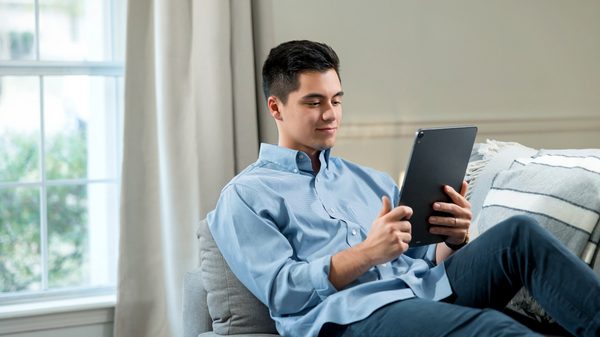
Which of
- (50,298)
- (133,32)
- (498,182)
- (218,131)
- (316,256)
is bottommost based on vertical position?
(50,298)

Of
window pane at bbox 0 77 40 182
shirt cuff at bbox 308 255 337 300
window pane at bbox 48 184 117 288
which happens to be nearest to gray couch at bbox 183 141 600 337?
shirt cuff at bbox 308 255 337 300

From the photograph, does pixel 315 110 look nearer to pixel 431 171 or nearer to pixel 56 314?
pixel 431 171

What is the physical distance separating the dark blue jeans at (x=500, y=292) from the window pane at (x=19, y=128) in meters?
1.48

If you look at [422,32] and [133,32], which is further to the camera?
[422,32]

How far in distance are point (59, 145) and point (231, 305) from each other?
1178mm

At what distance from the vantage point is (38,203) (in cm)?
297

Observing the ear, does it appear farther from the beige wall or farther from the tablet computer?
the beige wall

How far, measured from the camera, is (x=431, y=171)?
6.56ft

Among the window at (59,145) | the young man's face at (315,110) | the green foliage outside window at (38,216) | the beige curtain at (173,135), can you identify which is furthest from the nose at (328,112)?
the green foliage outside window at (38,216)

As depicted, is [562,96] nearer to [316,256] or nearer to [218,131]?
[218,131]

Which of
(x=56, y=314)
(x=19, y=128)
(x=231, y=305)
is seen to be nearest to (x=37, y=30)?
(x=19, y=128)

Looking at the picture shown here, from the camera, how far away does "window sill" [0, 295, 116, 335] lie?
9.29 ft

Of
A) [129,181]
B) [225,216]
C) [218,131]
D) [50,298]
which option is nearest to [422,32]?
[218,131]

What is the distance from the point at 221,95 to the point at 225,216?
2.68 feet
